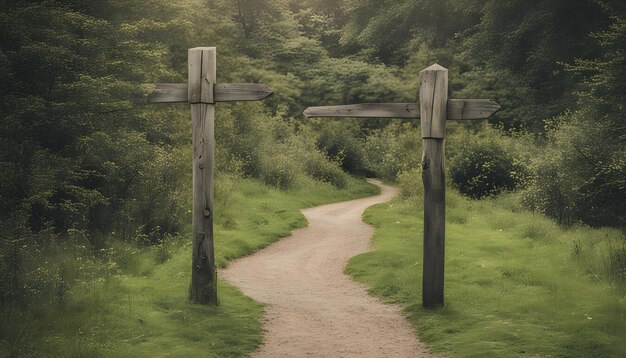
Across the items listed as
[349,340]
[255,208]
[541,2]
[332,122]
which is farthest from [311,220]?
[332,122]

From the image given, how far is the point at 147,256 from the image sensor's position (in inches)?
576

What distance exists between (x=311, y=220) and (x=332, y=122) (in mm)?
17224

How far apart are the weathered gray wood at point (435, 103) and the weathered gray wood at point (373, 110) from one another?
25 centimetres

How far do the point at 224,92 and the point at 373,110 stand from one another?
239 cm

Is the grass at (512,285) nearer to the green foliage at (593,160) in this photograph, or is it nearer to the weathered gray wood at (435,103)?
the green foliage at (593,160)

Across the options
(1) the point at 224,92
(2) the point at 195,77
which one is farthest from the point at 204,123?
(2) the point at 195,77

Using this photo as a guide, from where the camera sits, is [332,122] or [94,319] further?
[332,122]

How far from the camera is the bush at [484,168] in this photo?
88.0 feet

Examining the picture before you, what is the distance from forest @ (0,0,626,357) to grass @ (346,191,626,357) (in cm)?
10

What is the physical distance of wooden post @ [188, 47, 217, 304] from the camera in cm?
1054

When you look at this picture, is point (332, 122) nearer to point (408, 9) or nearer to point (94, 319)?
point (408, 9)

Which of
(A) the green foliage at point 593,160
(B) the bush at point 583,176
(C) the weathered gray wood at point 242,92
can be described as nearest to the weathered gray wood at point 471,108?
(C) the weathered gray wood at point 242,92

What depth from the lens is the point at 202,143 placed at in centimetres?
1057

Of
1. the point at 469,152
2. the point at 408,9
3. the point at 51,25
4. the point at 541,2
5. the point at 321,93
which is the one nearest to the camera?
the point at 51,25
